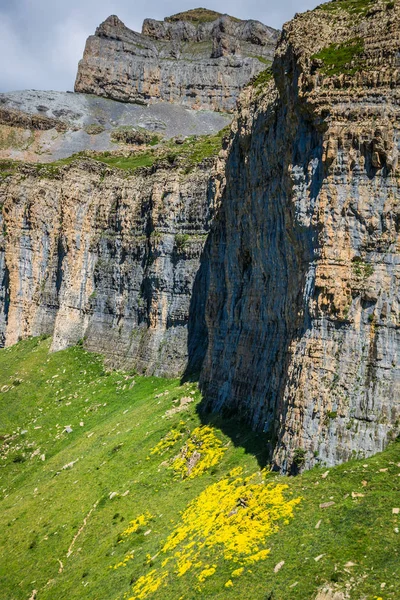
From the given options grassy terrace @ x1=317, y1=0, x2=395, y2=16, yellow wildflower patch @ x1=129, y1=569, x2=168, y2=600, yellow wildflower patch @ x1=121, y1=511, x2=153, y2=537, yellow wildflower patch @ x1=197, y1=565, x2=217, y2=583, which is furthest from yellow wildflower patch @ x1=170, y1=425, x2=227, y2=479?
grassy terrace @ x1=317, y1=0, x2=395, y2=16

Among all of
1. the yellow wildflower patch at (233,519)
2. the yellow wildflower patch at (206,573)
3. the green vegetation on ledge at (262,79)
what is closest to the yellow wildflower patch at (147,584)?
the yellow wildflower patch at (233,519)

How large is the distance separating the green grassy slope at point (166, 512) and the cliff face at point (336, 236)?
205cm

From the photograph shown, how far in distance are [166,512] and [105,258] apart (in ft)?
143

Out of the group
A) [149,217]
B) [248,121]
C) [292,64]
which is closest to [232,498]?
[292,64]

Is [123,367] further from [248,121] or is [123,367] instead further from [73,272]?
[248,121]

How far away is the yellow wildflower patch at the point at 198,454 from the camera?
33781mm

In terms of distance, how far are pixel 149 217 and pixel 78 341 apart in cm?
1630

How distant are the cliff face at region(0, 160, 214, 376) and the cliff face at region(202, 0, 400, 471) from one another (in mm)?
25596

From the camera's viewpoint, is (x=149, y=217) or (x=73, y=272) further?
(x=73, y=272)

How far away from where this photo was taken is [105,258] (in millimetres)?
70812

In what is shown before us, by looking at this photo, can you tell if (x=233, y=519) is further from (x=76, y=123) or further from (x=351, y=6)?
(x=76, y=123)

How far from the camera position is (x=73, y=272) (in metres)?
71.6

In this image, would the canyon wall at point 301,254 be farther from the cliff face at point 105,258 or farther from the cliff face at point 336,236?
the cliff face at point 105,258

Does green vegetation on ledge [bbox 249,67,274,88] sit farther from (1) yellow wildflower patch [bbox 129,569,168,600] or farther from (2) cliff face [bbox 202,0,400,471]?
(1) yellow wildflower patch [bbox 129,569,168,600]
